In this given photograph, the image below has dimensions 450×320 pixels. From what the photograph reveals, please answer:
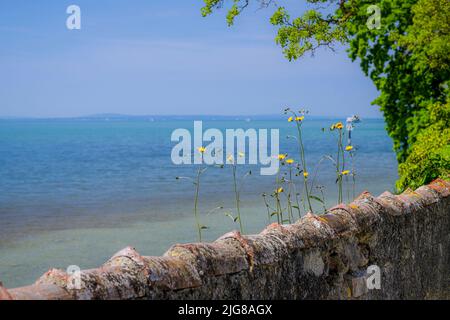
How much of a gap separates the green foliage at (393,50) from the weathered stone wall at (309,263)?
7175 mm

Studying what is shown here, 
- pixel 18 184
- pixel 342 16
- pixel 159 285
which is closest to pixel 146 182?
pixel 18 184

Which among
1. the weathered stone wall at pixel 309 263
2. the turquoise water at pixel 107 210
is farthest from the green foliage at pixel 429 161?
the weathered stone wall at pixel 309 263

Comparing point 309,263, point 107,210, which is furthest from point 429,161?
point 107,210

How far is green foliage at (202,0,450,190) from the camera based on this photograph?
13688mm

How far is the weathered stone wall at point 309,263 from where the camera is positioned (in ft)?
11.8

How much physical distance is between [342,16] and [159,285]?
1260 centimetres

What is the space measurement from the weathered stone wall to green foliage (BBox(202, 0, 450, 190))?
7.17 metres

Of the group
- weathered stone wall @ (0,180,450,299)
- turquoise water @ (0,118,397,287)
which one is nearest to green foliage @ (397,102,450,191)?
turquoise water @ (0,118,397,287)

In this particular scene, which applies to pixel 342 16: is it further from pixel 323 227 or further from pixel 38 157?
pixel 38 157

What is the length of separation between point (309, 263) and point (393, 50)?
1065cm

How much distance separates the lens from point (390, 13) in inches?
566

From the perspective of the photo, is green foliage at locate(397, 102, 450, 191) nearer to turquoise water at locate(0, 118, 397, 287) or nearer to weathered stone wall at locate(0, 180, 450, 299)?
turquoise water at locate(0, 118, 397, 287)

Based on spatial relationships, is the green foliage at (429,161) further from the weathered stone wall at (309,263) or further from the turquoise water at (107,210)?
the weathered stone wall at (309,263)

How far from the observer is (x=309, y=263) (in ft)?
15.7
